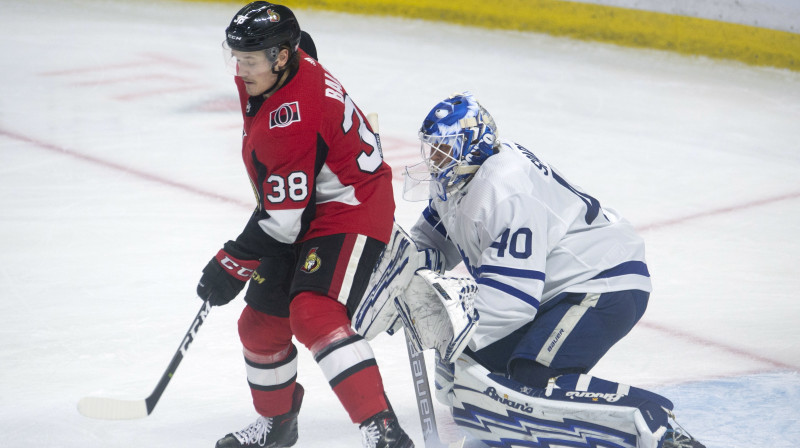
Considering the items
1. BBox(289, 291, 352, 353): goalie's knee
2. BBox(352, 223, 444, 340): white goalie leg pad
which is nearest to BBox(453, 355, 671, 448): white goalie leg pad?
BBox(352, 223, 444, 340): white goalie leg pad

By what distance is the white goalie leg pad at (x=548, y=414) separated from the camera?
1932mm

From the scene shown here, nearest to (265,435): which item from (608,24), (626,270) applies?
(626,270)

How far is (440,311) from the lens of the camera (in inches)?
81.2

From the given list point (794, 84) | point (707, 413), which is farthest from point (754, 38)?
point (707, 413)

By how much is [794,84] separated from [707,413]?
3.83 metres

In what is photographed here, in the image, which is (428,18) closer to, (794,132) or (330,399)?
(794,132)

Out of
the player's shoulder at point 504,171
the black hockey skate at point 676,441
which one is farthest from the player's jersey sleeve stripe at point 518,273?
the black hockey skate at point 676,441

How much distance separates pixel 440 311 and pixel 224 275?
A: 1.50 ft

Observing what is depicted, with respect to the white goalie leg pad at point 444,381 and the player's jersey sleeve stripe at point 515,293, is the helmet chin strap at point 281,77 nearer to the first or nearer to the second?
the player's jersey sleeve stripe at point 515,293

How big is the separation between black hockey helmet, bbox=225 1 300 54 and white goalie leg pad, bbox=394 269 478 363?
1.84ft

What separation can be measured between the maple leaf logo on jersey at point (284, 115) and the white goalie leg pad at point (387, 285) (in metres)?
0.35

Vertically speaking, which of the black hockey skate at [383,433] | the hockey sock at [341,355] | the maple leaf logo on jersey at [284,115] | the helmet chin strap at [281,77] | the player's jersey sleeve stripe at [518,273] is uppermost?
the helmet chin strap at [281,77]

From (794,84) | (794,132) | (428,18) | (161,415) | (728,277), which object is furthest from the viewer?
(428,18)

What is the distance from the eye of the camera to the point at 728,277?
3.27 metres
